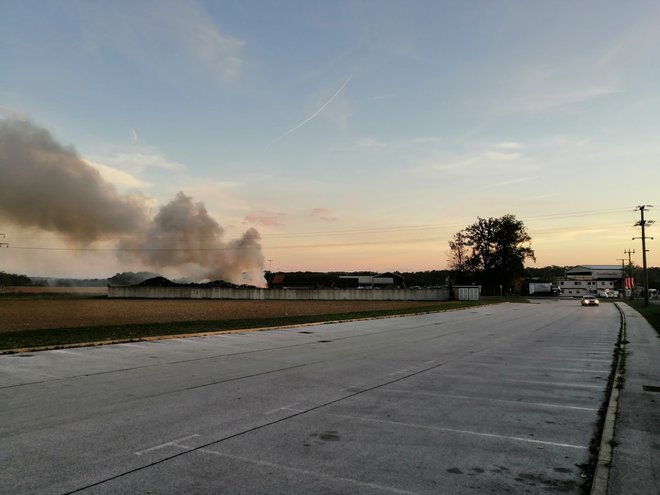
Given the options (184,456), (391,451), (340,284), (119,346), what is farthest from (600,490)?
(340,284)

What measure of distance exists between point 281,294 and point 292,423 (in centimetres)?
8727

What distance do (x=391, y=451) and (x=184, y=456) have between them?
2.36 metres

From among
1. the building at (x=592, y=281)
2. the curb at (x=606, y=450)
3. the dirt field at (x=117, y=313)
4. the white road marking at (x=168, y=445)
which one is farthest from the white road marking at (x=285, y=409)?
the building at (x=592, y=281)

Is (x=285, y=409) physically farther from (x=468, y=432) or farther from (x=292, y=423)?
(x=468, y=432)

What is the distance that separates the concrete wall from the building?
72338mm

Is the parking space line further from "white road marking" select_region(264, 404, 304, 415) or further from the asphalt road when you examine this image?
"white road marking" select_region(264, 404, 304, 415)

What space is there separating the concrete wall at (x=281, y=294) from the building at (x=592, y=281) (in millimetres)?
72338

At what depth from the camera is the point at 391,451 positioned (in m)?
5.67

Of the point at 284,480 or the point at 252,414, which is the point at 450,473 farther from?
the point at 252,414

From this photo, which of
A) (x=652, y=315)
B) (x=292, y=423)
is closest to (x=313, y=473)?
(x=292, y=423)

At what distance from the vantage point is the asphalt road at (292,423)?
477 centimetres

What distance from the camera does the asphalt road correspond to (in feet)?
15.7

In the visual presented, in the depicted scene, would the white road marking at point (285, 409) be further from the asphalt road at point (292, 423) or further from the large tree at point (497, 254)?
the large tree at point (497, 254)

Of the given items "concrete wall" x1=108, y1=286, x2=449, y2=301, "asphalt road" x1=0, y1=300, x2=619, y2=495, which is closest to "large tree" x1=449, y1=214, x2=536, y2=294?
"concrete wall" x1=108, y1=286, x2=449, y2=301
